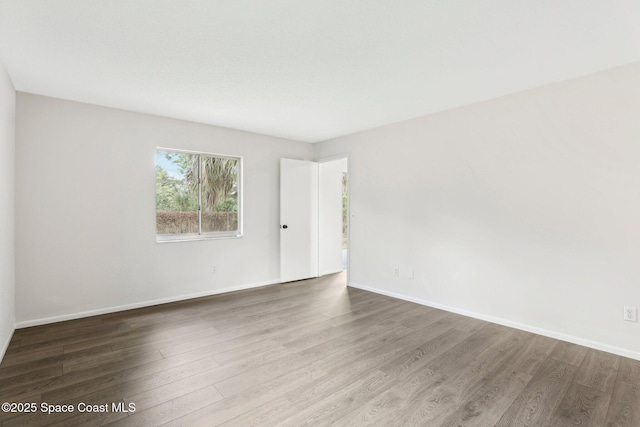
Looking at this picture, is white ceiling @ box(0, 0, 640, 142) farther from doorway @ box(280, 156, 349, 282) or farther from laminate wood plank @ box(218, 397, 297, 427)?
laminate wood plank @ box(218, 397, 297, 427)

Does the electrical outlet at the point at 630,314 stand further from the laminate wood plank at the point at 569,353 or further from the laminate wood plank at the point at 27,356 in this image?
the laminate wood plank at the point at 27,356

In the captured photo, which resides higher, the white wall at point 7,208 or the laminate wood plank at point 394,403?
the white wall at point 7,208

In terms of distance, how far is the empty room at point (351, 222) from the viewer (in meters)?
1.95

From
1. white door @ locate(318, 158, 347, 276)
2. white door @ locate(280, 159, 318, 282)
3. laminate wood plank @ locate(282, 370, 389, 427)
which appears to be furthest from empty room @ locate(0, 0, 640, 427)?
white door @ locate(318, 158, 347, 276)

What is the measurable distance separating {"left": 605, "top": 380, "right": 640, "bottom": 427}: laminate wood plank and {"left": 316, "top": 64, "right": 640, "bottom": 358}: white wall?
2.15 ft

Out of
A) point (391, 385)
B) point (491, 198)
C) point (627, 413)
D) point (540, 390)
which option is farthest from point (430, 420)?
point (491, 198)

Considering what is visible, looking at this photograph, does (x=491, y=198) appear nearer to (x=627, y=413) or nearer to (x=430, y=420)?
(x=627, y=413)

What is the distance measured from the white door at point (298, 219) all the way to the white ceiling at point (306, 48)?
1.81 meters

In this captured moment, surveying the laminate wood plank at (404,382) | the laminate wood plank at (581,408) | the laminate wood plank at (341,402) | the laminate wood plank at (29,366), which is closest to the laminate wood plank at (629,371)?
the laminate wood plank at (581,408)

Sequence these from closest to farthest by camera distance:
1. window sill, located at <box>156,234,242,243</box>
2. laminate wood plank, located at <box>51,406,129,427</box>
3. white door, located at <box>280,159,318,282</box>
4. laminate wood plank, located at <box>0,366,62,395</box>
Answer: laminate wood plank, located at <box>51,406,129,427</box> < laminate wood plank, located at <box>0,366,62,395</box> < window sill, located at <box>156,234,242,243</box> < white door, located at <box>280,159,318,282</box>

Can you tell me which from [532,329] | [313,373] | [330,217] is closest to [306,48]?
[313,373]

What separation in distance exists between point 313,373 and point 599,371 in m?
2.21

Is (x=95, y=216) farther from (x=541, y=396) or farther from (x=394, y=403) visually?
(x=541, y=396)

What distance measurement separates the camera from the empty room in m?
1.95
